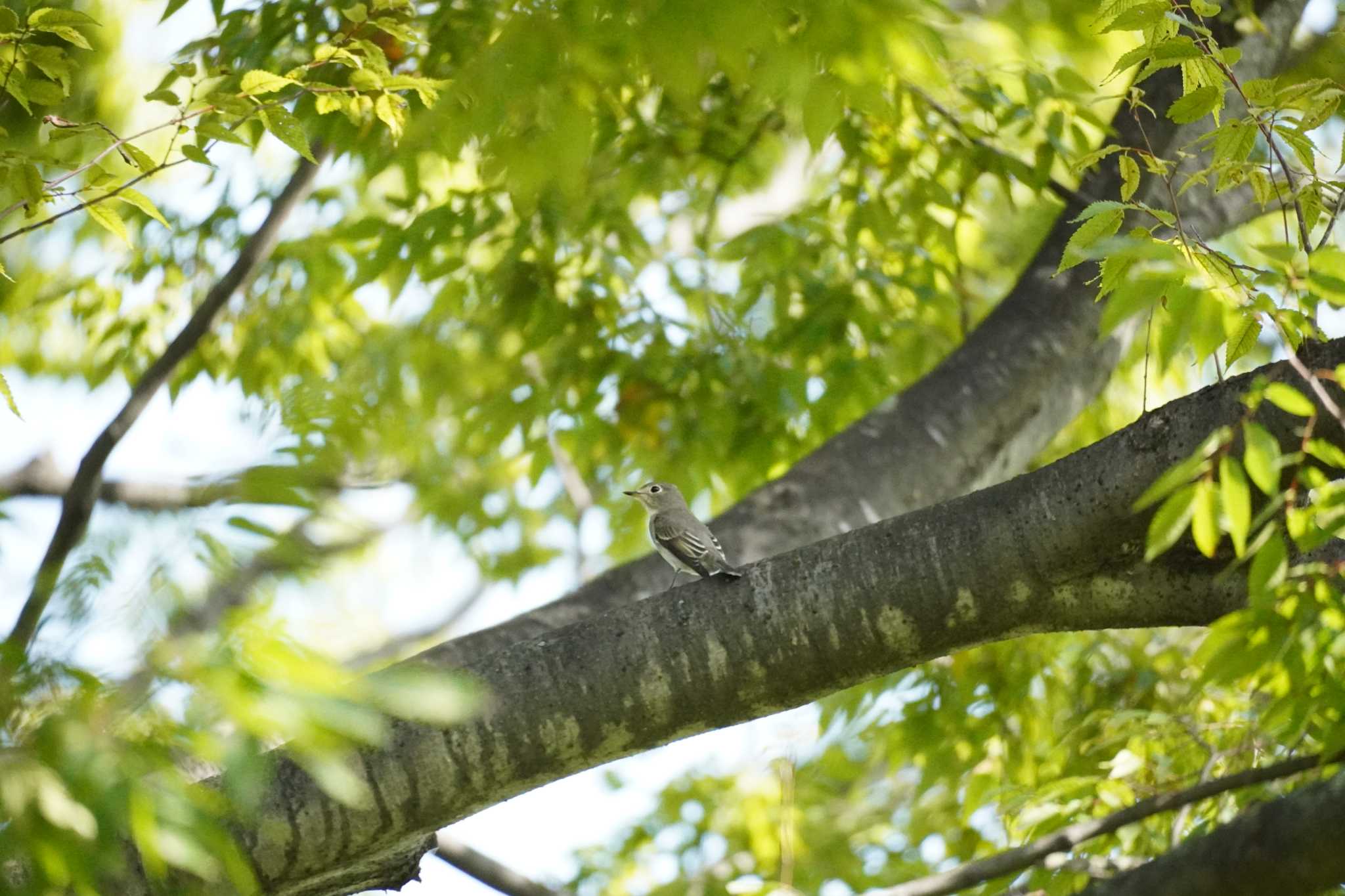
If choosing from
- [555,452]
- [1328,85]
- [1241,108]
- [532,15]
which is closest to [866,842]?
→ [555,452]

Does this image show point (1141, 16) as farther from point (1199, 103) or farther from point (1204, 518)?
point (1204, 518)

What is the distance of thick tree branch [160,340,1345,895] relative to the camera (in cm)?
265

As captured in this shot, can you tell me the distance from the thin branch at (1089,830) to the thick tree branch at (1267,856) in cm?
12

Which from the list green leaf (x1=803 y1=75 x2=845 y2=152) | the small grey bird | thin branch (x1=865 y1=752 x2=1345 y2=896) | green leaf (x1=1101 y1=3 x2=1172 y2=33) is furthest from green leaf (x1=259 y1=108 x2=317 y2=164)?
thin branch (x1=865 y1=752 x2=1345 y2=896)

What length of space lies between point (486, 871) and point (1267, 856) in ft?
8.75

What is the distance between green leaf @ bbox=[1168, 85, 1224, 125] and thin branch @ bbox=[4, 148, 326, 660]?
8.95 feet

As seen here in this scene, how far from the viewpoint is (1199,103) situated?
237 cm

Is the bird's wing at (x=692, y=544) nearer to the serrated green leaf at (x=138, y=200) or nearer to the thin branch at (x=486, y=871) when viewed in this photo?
the thin branch at (x=486, y=871)

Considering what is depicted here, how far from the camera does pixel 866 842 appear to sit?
22.0 ft

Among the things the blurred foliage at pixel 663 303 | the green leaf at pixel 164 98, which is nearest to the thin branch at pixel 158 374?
the blurred foliage at pixel 663 303

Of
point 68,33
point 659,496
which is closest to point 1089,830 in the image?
point 68,33

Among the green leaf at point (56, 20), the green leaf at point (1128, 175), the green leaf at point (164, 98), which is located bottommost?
the green leaf at point (1128, 175)

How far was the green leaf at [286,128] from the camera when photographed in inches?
109

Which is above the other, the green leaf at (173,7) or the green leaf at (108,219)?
the green leaf at (173,7)
